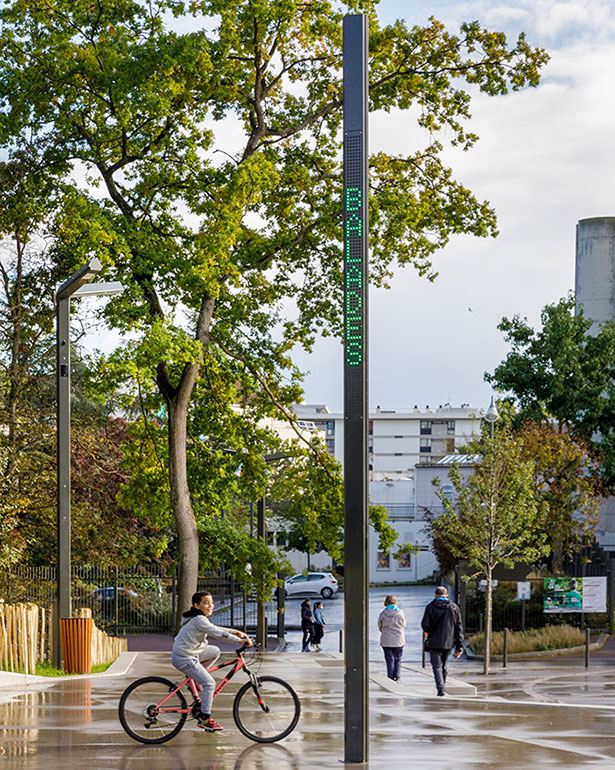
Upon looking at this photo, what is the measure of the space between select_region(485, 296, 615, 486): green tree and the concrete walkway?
110 feet

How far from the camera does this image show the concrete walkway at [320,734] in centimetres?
996

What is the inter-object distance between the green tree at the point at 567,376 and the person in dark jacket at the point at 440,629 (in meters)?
33.1

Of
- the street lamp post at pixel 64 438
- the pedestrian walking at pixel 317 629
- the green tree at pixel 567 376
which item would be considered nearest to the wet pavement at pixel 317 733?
the street lamp post at pixel 64 438

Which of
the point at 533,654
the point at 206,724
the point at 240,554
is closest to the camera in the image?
the point at 206,724

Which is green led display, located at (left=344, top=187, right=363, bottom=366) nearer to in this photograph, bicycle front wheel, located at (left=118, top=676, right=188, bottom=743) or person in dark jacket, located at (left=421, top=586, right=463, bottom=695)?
bicycle front wheel, located at (left=118, top=676, right=188, bottom=743)

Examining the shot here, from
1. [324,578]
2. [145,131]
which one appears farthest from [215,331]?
[324,578]

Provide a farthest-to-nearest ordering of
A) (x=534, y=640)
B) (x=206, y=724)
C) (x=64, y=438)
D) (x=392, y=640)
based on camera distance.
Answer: (x=534, y=640)
(x=392, y=640)
(x=64, y=438)
(x=206, y=724)

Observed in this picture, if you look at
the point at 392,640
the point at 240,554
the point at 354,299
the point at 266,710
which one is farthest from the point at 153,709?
the point at 240,554

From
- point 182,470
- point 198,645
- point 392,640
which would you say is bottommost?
point 392,640

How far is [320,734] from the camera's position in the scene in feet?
38.0

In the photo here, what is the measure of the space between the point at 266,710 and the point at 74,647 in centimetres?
888

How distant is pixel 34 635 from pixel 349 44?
11854 mm

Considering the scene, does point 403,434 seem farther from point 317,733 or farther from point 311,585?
point 317,733

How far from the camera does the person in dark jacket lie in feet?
54.4
